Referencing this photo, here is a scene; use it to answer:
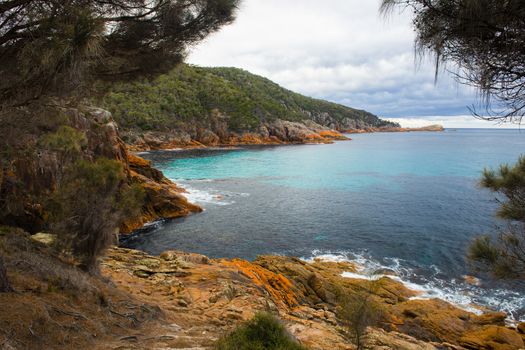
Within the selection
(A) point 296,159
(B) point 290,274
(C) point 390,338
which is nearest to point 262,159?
(A) point 296,159

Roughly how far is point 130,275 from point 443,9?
38.7 ft

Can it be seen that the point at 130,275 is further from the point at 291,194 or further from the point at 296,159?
the point at 296,159

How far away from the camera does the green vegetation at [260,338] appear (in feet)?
18.9

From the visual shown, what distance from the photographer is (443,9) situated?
4.52m

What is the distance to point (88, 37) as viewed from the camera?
468 cm

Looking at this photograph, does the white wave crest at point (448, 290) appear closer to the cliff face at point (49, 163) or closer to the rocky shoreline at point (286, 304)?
the rocky shoreline at point (286, 304)

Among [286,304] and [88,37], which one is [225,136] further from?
[88,37]

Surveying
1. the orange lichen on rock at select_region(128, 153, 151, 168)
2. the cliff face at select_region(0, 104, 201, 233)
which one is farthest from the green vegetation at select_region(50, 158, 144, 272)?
the orange lichen on rock at select_region(128, 153, 151, 168)

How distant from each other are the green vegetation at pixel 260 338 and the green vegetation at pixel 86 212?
4.77 meters

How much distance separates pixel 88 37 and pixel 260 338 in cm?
559

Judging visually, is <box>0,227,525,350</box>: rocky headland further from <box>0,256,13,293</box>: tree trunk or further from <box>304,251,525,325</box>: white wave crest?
<box>304,251,525,325</box>: white wave crest

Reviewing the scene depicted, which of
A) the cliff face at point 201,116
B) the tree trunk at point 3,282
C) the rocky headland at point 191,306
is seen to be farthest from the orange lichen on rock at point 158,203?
the cliff face at point 201,116

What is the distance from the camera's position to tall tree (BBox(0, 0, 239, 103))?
4715mm

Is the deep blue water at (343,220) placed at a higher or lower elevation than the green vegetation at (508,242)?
lower
